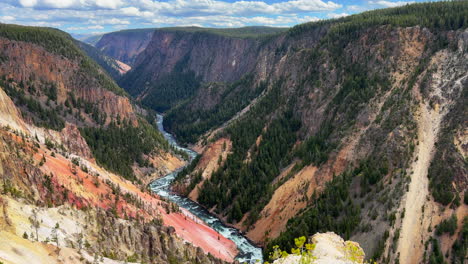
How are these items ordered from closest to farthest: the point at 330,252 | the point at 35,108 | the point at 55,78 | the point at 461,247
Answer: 1. the point at 330,252
2. the point at 461,247
3. the point at 35,108
4. the point at 55,78

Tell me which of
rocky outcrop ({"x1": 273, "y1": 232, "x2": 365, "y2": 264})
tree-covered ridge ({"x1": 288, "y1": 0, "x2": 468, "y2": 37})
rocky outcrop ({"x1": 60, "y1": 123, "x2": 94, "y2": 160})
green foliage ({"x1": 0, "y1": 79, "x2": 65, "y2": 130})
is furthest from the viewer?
green foliage ({"x1": 0, "y1": 79, "x2": 65, "y2": 130})

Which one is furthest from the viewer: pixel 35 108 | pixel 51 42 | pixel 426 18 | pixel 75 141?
pixel 51 42

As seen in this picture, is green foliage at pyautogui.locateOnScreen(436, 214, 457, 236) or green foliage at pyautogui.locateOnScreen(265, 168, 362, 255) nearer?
green foliage at pyautogui.locateOnScreen(436, 214, 457, 236)

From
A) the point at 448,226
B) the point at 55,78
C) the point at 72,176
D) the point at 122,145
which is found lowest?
the point at 122,145

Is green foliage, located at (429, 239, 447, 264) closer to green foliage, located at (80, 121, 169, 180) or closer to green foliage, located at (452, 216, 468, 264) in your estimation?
green foliage, located at (452, 216, 468, 264)

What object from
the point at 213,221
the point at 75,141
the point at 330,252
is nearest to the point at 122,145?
the point at 75,141

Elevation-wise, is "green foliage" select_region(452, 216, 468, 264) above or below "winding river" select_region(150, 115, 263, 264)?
above

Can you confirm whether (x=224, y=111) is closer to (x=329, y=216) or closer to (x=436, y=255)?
(x=329, y=216)

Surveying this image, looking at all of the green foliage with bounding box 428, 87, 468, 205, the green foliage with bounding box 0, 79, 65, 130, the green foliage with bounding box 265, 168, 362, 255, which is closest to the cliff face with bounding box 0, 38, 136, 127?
the green foliage with bounding box 0, 79, 65, 130
